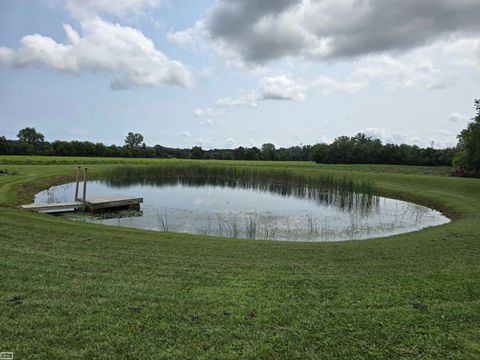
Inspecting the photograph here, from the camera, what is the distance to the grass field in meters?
3.32

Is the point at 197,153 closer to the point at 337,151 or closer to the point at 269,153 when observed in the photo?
the point at 269,153

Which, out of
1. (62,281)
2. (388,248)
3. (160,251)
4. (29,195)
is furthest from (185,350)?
(29,195)

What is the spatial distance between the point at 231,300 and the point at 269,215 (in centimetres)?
1172

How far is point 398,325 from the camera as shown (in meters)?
3.81

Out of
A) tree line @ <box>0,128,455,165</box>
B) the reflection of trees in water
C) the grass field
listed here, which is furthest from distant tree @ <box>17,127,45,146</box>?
the grass field

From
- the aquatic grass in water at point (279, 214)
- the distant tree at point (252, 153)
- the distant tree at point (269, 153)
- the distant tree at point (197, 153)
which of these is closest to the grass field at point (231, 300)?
the aquatic grass in water at point (279, 214)

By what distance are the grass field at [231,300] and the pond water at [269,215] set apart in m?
4.24

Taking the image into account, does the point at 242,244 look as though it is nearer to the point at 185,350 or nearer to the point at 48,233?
the point at 48,233

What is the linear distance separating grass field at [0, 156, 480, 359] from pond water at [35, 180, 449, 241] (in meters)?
4.24

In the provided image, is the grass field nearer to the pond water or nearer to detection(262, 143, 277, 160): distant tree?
the pond water

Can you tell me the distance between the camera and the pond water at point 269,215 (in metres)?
12.6

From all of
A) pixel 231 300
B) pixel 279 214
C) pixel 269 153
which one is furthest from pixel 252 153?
pixel 231 300

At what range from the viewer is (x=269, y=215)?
16125mm

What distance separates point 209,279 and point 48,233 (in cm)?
Result: 530
